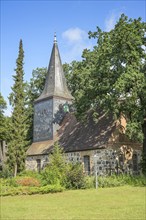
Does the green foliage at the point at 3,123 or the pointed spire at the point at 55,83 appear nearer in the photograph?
the pointed spire at the point at 55,83

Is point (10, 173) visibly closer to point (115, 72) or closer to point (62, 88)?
point (62, 88)

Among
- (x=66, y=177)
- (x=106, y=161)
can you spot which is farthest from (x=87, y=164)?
(x=66, y=177)

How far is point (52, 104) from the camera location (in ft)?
117

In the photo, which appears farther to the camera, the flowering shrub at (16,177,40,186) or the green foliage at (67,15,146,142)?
the green foliage at (67,15,146,142)

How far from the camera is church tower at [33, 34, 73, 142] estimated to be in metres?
35.5

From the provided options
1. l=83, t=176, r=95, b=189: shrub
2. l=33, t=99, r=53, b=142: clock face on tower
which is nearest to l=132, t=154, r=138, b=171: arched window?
l=83, t=176, r=95, b=189: shrub

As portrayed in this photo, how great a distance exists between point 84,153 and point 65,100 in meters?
9.33

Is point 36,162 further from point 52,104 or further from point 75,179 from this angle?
point 75,179

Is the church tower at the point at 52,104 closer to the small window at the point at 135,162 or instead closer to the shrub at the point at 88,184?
the small window at the point at 135,162

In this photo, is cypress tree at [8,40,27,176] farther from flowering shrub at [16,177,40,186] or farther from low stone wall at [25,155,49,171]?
flowering shrub at [16,177,40,186]

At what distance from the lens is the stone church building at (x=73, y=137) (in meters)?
27.8

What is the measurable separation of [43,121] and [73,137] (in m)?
5.99

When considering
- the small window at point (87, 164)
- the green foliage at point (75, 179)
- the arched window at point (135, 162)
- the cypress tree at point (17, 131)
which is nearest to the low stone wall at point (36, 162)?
the cypress tree at point (17, 131)

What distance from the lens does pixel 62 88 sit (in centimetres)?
3738
